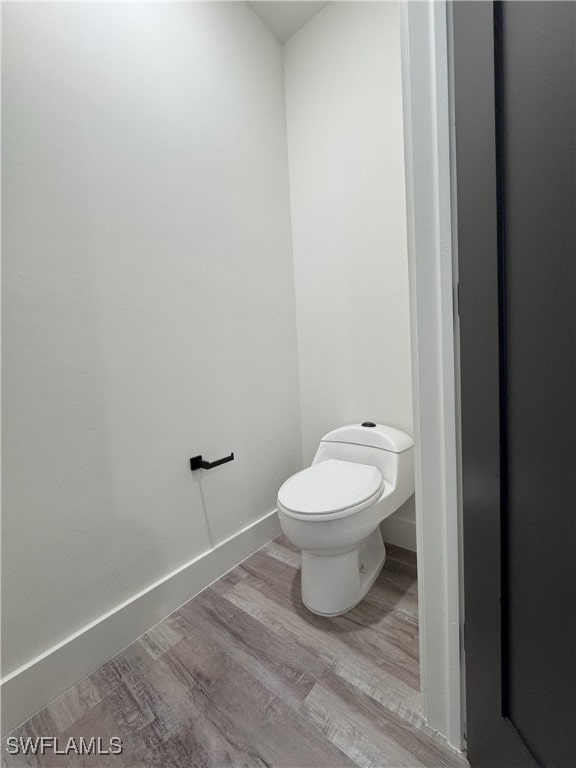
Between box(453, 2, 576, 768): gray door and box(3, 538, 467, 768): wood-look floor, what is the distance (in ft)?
1.12

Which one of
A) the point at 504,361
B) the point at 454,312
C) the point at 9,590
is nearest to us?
the point at 504,361

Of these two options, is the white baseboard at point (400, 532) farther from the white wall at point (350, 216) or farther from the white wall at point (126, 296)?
the white wall at point (126, 296)

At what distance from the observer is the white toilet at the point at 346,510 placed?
106 cm

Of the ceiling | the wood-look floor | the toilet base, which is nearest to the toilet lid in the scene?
the toilet base

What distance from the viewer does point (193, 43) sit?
50.8 inches

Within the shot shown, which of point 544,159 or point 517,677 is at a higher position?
point 544,159

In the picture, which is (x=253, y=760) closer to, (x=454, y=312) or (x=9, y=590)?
(x=9, y=590)

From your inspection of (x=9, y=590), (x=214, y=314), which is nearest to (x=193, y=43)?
(x=214, y=314)

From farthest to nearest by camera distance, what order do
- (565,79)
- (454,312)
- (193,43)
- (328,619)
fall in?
(193,43), (328,619), (454,312), (565,79)

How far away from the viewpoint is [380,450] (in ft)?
4.61

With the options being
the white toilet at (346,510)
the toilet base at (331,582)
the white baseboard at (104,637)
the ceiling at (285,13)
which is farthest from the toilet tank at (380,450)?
the ceiling at (285,13)

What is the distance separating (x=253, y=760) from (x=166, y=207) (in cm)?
170

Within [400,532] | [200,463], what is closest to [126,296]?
[200,463]

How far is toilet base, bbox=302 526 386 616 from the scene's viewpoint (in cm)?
116
